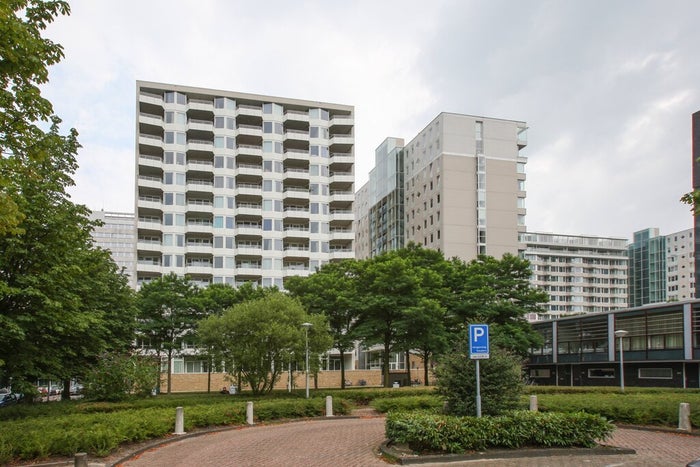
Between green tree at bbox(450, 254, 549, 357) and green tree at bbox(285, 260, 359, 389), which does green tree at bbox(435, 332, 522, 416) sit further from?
green tree at bbox(450, 254, 549, 357)

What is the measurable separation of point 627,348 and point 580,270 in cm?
10564

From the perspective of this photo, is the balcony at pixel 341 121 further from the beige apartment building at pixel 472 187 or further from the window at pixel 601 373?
the window at pixel 601 373

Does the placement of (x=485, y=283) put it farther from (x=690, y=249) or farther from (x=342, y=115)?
(x=690, y=249)

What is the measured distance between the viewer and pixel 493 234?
82875 millimetres

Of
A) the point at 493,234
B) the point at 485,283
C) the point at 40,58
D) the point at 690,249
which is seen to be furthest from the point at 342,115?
the point at 690,249

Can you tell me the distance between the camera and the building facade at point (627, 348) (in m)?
40.1

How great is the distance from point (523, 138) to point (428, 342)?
193ft

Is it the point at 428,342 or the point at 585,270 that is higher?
the point at 585,270

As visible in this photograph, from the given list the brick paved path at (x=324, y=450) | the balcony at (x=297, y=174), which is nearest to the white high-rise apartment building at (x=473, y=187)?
the balcony at (x=297, y=174)

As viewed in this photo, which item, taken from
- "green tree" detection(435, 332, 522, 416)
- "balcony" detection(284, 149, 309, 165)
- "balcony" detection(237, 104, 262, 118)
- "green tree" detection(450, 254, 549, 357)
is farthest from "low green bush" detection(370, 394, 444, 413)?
"balcony" detection(237, 104, 262, 118)

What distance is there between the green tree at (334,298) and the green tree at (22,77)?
2813cm

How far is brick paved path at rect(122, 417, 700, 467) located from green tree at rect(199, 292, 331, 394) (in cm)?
953

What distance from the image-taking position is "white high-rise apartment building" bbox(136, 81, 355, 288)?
238 ft

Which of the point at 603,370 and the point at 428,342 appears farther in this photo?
the point at 603,370
